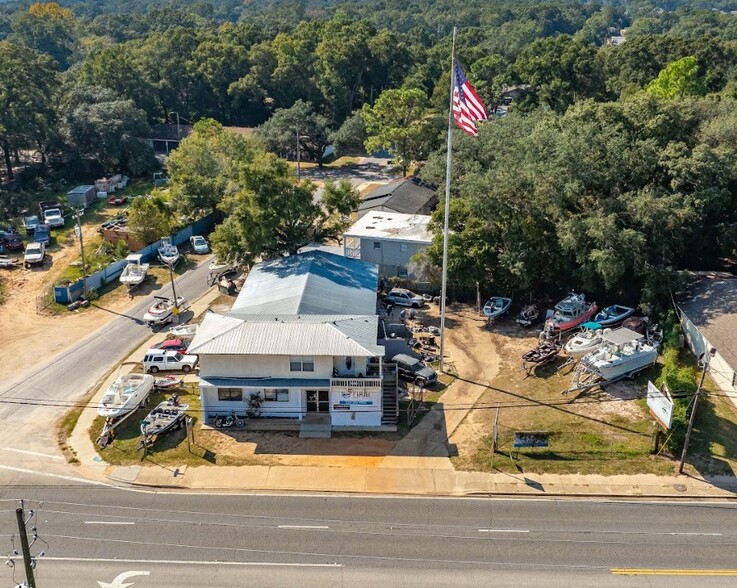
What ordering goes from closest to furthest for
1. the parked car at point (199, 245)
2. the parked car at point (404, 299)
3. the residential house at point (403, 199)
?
the parked car at point (404, 299), the parked car at point (199, 245), the residential house at point (403, 199)

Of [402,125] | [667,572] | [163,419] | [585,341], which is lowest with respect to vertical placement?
[667,572]

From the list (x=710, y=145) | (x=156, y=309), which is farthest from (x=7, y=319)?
(x=710, y=145)

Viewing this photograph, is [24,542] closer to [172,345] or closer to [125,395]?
[125,395]

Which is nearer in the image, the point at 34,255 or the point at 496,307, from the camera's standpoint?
the point at 496,307

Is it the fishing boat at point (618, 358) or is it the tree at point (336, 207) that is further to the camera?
the tree at point (336, 207)

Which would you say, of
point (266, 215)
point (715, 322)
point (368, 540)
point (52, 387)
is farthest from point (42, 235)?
point (715, 322)

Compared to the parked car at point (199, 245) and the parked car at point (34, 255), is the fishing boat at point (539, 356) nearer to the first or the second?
the parked car at point (199, 245)

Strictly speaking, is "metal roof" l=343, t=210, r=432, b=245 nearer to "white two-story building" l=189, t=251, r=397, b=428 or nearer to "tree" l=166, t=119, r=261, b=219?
"tree" l=166, t=119, r=261, b=219

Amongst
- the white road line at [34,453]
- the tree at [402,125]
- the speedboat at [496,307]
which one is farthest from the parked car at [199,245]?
the white road line at [34,453]
